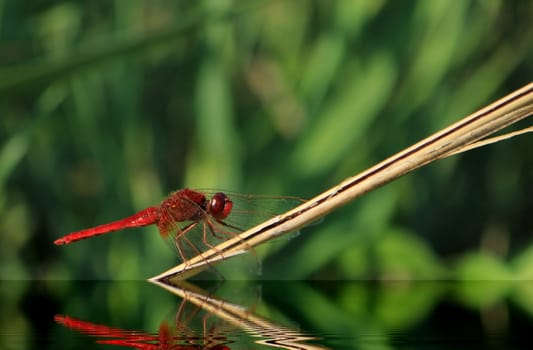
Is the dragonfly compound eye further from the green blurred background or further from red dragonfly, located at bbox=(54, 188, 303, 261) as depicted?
the green blurred background

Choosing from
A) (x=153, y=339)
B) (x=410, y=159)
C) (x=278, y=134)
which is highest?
(x=278, y=134)

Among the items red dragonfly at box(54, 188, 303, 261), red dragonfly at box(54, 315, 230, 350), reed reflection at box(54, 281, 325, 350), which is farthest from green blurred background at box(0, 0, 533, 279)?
red dragonfly at box(54, 315, 230, 350)

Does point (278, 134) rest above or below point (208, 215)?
above

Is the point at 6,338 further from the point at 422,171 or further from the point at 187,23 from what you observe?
the point at 422,171

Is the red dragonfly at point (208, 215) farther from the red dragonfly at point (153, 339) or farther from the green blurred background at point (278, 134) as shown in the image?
the green blurred background at point (278, 134)

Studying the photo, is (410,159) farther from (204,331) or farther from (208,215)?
(208,215)

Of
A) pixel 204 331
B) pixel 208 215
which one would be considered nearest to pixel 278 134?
pixel 208 215

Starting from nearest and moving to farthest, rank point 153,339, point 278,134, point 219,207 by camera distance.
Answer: point 153,339, point 219,207, point 278,134

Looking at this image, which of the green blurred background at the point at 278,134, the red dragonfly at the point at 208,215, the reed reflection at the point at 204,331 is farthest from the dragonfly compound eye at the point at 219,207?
the green blurred background at the point at 278,134
